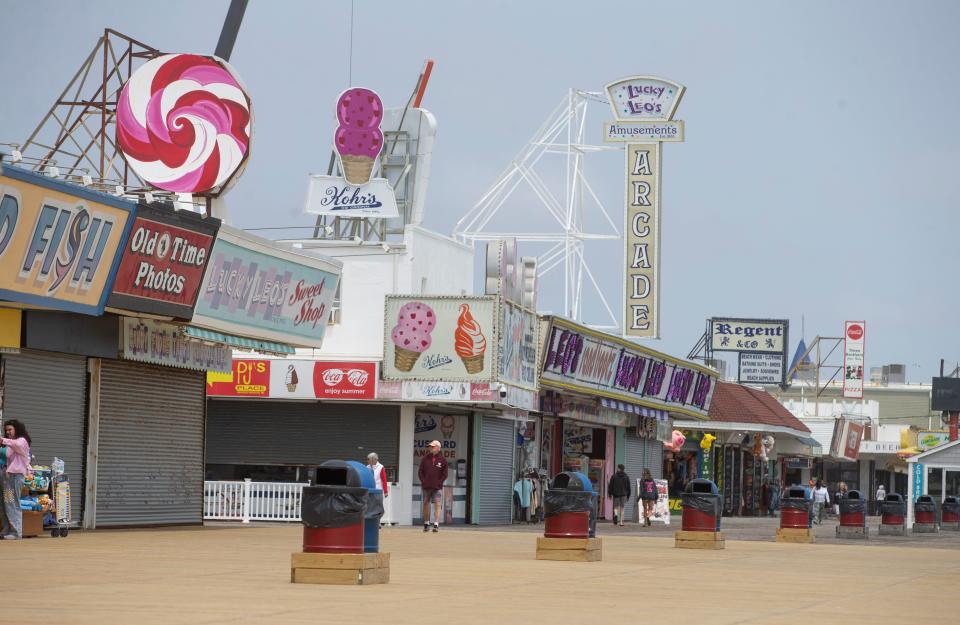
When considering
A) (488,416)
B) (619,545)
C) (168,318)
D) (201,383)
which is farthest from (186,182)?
(488,416)

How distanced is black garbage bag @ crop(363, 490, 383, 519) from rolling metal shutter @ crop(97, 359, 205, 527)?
1220 centimetres

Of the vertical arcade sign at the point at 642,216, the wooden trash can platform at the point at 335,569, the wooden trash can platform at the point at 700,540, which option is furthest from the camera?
the vertical arcade sign at the point at 642,216

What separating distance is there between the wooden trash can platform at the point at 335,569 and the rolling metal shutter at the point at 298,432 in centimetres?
2196

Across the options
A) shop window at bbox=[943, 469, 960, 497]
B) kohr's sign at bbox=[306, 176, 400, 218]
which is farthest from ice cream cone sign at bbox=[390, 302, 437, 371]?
shop window at bbox=[943, 469, 960, 497]

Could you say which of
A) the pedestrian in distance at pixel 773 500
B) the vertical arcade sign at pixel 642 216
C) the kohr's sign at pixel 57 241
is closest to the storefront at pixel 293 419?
the kohr's sign at pixel 57 241

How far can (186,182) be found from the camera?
2808 cm

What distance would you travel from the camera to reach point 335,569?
1546 centimetres

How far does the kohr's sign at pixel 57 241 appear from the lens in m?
22.3

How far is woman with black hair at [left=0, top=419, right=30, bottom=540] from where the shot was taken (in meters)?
22.2

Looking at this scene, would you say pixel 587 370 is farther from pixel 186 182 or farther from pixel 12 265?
pixel 12 265

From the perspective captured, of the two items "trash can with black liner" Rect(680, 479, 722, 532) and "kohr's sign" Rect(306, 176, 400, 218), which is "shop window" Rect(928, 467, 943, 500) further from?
"trash can with black liner" Rect(680, 479, 722, 532)

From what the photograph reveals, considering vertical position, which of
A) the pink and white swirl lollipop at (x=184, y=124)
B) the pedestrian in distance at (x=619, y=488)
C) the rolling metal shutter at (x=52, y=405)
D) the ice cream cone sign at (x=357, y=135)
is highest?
the ice cream cone sign at (x=357, y=135)

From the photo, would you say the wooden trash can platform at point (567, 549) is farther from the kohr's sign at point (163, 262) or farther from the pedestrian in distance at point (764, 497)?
the pedestrian in distance at point (764, 497)

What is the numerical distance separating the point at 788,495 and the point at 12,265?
1799 centimetres
